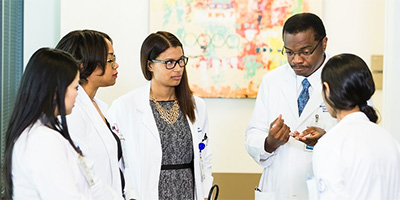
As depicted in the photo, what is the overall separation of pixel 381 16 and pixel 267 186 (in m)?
1.97

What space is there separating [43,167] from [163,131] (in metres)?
1.24

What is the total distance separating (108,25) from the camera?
4043 millimetres

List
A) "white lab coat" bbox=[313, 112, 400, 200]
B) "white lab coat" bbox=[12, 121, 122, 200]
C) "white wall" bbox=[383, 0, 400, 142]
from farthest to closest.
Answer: "white wall" bbox=[383, 0, 400, 142] < "white lab coat" bbox=[313, 112, 400, 200] < "white lab coat" bbox=[12, 121, 122, 200]

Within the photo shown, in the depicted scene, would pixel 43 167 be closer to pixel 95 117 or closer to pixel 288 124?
pixel 95 117

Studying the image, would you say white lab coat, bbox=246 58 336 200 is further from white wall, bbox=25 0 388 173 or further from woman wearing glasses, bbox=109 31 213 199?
white wall, bbox=25 0 388 173

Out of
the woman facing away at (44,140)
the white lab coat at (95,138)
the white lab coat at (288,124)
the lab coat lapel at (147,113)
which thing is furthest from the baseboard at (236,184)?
the woman facing away at (44,140)

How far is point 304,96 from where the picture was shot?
2715 millimetres

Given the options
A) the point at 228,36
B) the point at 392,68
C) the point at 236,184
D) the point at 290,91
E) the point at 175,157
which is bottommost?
the point at 236,184

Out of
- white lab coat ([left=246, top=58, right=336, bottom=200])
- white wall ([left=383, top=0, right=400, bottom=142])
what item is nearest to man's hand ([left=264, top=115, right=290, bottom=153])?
white lab coat ([left=246, top=58, right=336, bottom=200])

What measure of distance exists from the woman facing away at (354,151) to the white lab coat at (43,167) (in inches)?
31.8

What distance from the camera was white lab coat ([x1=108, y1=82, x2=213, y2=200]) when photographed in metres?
2.71

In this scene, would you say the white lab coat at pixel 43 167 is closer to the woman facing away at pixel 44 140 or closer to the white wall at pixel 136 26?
the woman facing away at pixel 44 140

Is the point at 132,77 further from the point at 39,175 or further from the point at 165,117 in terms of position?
the point at 39,175

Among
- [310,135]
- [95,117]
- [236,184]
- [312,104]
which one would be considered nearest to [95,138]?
[95,117]
